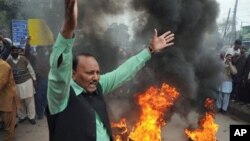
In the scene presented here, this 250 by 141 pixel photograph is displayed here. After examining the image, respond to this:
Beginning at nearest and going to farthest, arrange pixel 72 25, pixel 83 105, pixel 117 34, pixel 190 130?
pixel 72 25
pixel 83 105
pixel 190 130
pixel 117 34

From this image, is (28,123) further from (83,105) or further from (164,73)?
(83,105)

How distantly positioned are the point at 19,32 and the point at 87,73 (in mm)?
7883

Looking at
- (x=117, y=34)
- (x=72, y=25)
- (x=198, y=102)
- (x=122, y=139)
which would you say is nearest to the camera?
(x=72, y=25)

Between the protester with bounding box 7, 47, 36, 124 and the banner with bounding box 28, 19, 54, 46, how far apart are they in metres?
0.70

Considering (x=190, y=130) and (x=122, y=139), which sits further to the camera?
(x=190, y=130)

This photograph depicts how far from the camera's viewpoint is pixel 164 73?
702 cm

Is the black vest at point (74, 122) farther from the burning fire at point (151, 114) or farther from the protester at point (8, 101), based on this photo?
the protester at point (8, 101)

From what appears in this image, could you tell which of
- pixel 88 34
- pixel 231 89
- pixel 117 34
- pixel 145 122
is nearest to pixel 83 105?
pixel 145 122

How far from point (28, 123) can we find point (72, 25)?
743 centimetres

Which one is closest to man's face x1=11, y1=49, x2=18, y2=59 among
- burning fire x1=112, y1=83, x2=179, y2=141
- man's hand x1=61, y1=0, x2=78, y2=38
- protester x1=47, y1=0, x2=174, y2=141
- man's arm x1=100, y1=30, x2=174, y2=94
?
burning fire x1=112, y1=83, x2=179, y2=141

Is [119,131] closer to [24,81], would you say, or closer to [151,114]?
[151,114]

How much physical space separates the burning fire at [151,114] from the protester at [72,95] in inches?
135

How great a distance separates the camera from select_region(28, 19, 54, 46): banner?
28.9 ft

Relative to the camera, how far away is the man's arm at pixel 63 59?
202cm
